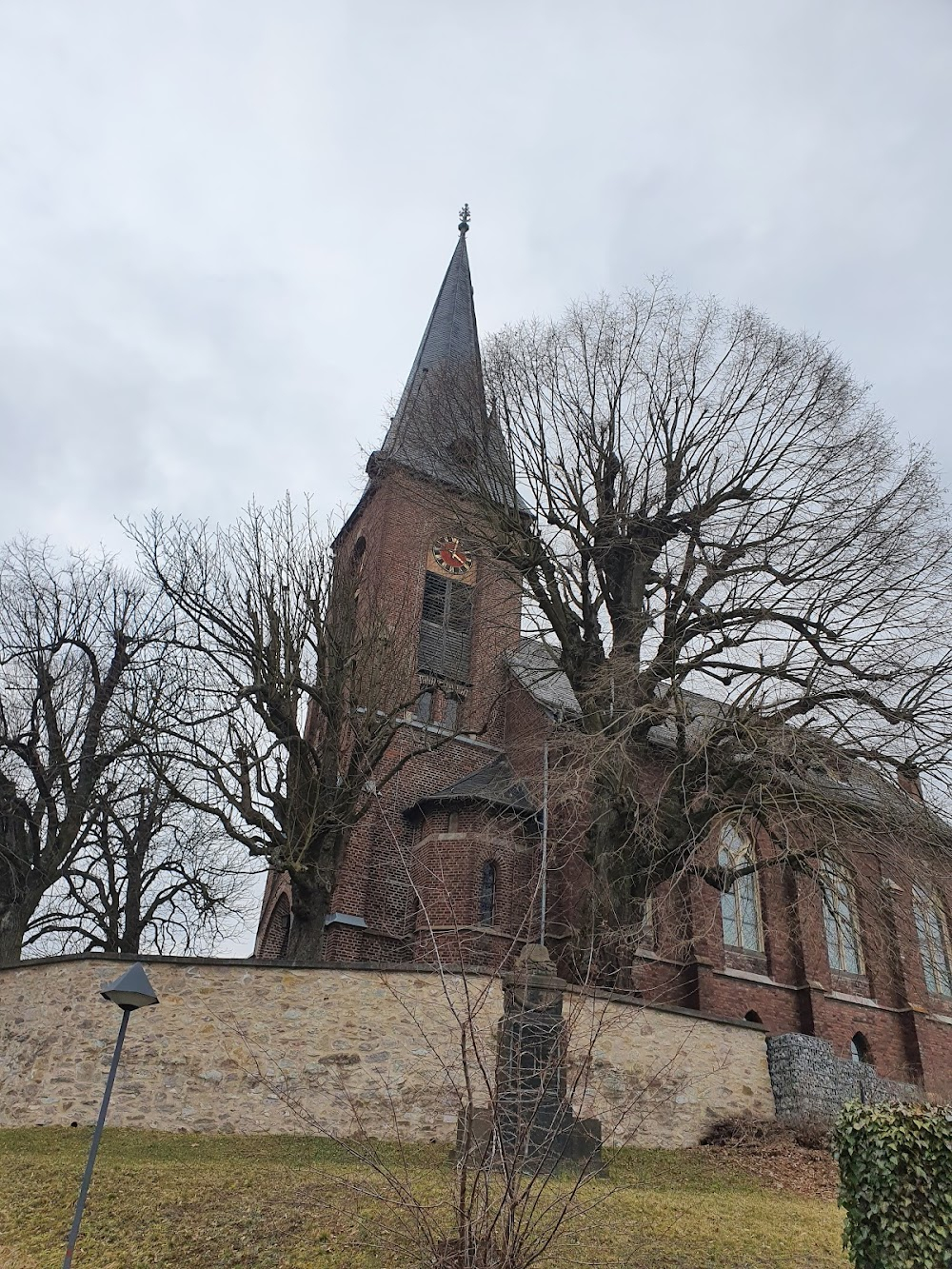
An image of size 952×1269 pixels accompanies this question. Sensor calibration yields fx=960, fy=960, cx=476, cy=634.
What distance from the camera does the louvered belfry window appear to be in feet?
75.3

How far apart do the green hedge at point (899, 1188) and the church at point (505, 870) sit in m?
7.03

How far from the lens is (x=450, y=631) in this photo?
23.6m

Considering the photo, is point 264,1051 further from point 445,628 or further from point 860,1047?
point 860,1047

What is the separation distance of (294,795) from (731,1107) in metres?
7.82

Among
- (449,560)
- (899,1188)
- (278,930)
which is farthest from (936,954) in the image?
(899,1188)

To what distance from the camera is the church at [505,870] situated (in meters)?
17.2

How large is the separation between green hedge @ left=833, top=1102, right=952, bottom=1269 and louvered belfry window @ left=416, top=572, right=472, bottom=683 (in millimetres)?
15947

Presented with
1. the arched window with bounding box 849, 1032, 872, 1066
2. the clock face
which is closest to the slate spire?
the clock face

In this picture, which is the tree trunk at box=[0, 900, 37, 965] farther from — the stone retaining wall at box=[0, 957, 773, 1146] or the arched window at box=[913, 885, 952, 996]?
the arched window at box=[913, 885, 952, 996]

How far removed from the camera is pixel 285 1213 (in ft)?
24.4

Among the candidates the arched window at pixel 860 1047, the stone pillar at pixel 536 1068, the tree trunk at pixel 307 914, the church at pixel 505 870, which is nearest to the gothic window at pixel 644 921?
the church at pixel 505 870

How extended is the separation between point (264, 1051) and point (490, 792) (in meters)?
8.53

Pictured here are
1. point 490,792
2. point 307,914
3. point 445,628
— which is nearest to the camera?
point 307,914

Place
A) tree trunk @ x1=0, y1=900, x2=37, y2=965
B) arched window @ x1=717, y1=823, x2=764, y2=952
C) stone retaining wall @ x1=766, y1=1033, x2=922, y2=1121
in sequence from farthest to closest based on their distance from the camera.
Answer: arched window @ x1=717, y1=823, x2=764, y2=952, tree trunk @ x1=0, y1=900, x2=37, y2=965, stone retaining wall @ x1=766, y1=1033, x2=922, y2=1121
